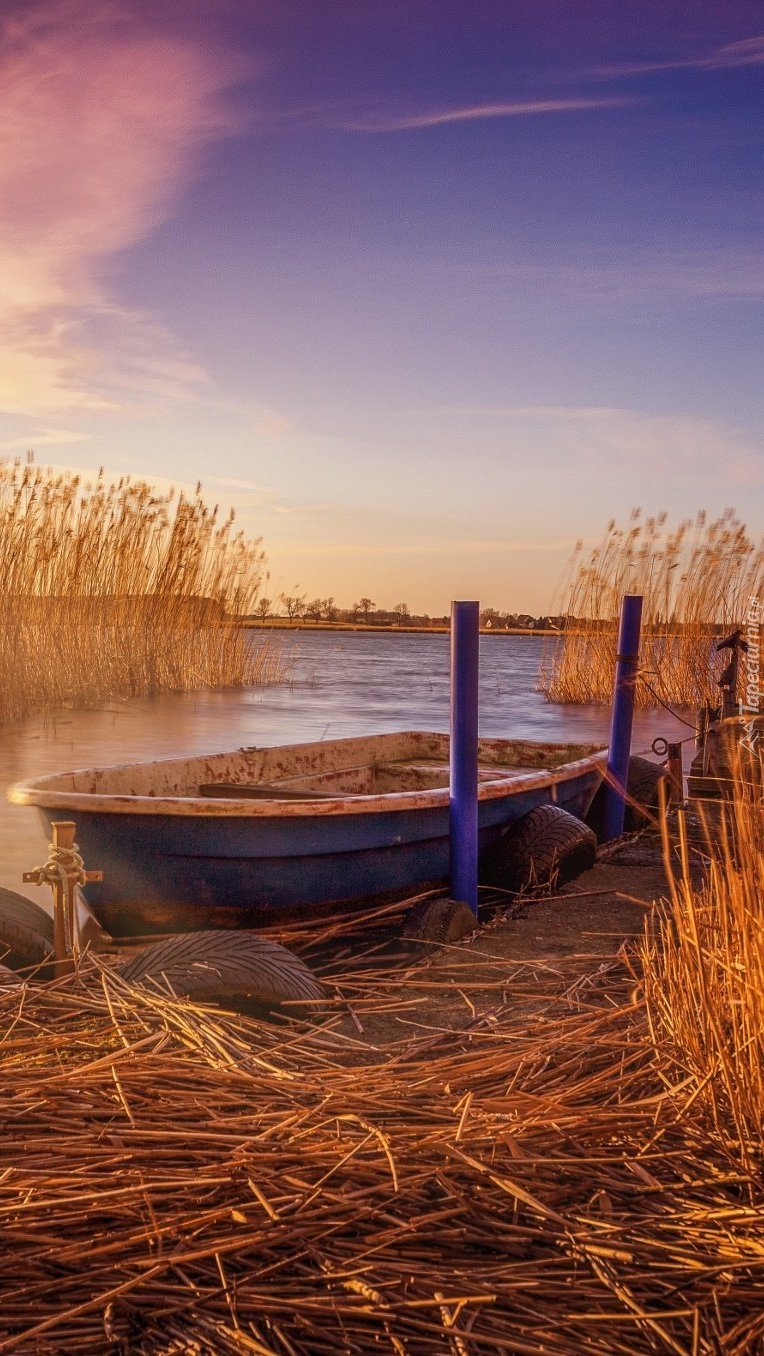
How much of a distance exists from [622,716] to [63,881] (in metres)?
4.83

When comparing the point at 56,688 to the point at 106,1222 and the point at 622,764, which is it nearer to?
the point at 622,764

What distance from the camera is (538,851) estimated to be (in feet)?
20.1

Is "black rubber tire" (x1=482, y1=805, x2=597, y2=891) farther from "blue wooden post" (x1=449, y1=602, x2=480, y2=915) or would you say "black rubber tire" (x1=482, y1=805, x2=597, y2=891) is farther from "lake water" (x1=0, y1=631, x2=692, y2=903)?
"lake water" (x1=0, y1=631, x2=692, y2=903)

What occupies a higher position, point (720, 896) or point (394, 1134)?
point (720, 896)

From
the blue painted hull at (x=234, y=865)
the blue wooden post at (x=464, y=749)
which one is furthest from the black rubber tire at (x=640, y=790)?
the blue painted hull at (x=234, y=865)

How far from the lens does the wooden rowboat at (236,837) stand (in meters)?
4.65

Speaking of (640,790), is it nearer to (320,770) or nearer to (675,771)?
(675,771)

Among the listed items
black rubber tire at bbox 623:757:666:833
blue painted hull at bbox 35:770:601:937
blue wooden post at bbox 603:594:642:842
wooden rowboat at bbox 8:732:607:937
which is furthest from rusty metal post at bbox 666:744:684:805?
blue painted hull at bbox 35:770:601:937

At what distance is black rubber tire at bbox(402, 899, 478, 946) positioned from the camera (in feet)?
17.3

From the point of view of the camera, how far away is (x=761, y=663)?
9.52 meters

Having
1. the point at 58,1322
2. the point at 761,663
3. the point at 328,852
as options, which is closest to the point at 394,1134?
the point at 58,1322

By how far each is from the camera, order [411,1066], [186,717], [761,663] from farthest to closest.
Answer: [186,717] → [761,663] → [411,1066]

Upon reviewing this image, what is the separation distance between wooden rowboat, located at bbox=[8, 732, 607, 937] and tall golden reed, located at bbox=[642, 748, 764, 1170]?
2.47m

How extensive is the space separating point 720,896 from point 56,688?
1152cm
